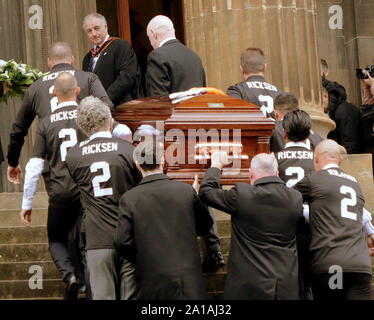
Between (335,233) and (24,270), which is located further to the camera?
(24,270)

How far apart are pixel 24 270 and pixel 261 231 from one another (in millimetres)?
2570

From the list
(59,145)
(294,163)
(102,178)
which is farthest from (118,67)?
(102,178)

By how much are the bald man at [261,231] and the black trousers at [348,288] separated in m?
0.38

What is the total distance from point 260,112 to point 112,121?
4.43 feet

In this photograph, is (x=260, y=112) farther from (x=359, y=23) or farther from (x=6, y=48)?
(x=359, y=23)

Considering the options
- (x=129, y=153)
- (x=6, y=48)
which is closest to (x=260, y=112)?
(x=129, y=153)

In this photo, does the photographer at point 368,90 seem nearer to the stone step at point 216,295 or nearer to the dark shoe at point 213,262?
the dark shoe at point 213,262

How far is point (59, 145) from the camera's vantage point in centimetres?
1378

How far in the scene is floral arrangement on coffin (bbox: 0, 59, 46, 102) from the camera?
16.1 meters

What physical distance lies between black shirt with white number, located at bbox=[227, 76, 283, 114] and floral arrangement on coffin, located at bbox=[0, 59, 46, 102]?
2342 millimetres

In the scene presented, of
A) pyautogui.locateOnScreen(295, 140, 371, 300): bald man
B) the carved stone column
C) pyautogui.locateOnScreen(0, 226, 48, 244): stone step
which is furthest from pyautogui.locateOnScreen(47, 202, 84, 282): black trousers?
the carved stone column

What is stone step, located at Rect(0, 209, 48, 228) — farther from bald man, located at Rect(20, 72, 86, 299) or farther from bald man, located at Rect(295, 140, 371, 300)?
bald man, located at Rect(295, 140, 371, 300)

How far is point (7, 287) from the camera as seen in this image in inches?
554

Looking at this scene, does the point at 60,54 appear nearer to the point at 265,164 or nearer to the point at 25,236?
the point at 25,236
